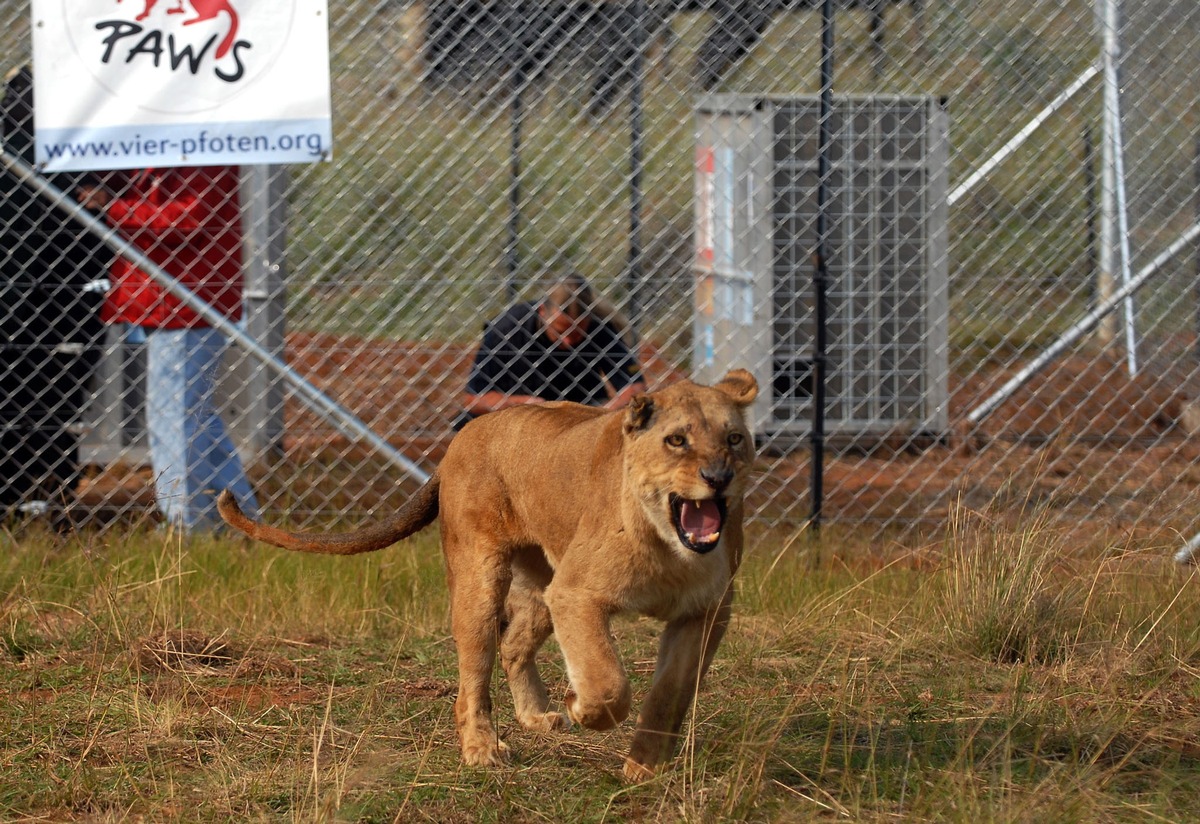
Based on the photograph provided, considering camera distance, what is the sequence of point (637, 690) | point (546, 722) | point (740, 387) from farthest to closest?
1. point (637, 690)
2. point (546, 722)
3. point (740, 387)

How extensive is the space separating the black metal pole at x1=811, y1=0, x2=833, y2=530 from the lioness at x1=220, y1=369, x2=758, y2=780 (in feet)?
6.35

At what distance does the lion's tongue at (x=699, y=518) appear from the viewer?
10.1 feet

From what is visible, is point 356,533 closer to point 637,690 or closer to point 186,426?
point 637,690

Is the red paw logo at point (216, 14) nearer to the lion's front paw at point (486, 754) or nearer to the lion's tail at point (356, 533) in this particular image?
the lion's tail at point (356, 533)

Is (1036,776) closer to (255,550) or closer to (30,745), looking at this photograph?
(30,745)

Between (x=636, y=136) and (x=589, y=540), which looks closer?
(x=589, y=540)

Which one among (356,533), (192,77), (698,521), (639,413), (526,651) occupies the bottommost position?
(526,651)

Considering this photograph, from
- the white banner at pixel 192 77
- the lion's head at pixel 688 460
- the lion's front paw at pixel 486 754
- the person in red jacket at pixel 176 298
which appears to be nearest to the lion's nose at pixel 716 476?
the lion's head at pixel 688 460

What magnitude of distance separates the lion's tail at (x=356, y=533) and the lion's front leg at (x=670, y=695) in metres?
0.94

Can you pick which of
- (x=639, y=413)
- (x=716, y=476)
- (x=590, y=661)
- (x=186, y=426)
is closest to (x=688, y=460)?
(x=716, y=476)

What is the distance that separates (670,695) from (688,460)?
1.85 ft

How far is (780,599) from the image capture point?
5129 mm

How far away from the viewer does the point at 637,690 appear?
425 centimetres

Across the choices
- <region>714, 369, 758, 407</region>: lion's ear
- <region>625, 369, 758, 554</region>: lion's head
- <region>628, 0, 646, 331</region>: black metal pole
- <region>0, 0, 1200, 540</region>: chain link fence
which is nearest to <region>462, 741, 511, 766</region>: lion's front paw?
<region>625, 369, 758, 554</region>: lion's head
